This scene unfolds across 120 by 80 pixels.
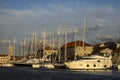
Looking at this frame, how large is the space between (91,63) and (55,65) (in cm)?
1972

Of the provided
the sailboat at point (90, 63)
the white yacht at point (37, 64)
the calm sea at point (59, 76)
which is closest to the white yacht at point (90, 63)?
the sailboat at point (90, 63)

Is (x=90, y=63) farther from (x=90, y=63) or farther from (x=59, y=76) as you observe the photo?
(x=59, y=76)

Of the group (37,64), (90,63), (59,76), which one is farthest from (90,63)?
(59,76)

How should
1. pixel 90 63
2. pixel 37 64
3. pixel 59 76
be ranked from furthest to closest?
pixel 37 64 → pixel 90 63 → pixel 59 76

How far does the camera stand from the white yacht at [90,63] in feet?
467

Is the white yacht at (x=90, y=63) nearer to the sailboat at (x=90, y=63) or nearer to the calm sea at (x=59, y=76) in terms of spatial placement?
the sailboat at (x=90, y=63)

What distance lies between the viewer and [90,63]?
14362 cm

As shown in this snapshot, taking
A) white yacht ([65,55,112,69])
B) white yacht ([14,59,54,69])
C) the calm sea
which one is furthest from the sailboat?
the calm sea

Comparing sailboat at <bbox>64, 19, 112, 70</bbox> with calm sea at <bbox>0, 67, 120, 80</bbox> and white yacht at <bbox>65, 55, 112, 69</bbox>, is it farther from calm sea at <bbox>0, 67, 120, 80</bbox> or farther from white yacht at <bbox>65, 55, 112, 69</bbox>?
calm sea at <bbox>0, 67, 120, 80</bbox>

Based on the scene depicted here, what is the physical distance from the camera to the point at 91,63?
143750 mm

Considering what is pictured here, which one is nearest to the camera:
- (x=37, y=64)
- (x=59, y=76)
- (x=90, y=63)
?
(x=59, y=76)

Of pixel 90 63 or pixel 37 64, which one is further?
pixel 37 64

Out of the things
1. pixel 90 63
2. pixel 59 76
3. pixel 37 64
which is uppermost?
pixel 90 63

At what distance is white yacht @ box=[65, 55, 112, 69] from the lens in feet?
467
